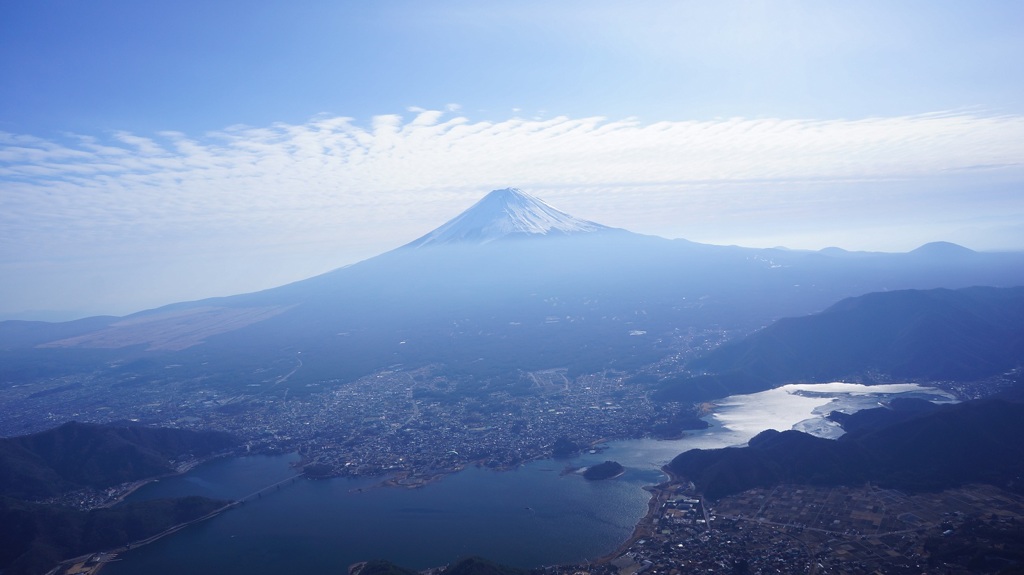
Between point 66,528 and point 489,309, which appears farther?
point 489,309

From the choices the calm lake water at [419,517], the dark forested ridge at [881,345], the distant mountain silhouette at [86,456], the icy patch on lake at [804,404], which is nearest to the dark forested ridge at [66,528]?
the calm lake water at [419,517]

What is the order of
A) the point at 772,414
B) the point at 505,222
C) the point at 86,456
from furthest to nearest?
1. the point at 505,222
2. the point at 772,414
3. the point at 86,456

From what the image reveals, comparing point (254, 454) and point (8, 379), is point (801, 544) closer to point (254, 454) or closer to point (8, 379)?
point (254, 454)

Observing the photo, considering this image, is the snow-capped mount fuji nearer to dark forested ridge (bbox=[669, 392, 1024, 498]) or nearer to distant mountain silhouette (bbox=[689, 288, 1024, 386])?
distant mountain silhouette (bbox=[689, 288, 1024, 386])

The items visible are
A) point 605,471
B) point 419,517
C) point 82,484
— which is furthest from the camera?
point 82,484

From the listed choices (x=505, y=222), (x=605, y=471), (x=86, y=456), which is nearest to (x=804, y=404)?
(x=605, y=471)

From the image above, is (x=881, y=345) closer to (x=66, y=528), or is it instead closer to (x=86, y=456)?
(x=66, y=528)

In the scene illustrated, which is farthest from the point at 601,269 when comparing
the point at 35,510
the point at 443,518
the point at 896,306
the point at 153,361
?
the point at 35,510

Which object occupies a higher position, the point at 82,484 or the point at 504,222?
the point at 504,222
